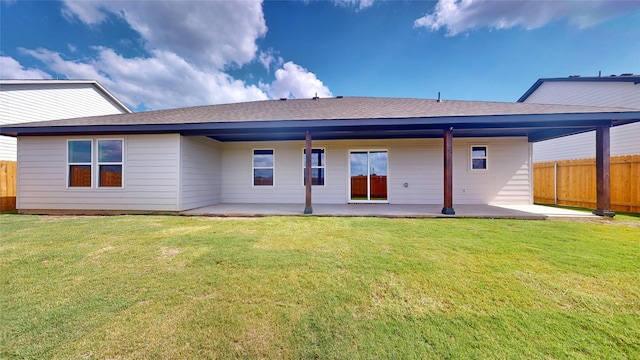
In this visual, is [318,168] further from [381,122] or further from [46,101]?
[46,101]

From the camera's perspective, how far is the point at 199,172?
7.79 meters

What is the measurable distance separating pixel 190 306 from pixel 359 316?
1.56 metres

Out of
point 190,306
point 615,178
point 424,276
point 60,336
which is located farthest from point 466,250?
point 615,178

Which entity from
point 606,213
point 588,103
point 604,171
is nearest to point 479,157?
point 604,171

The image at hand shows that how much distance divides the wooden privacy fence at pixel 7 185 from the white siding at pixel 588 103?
72.0ft

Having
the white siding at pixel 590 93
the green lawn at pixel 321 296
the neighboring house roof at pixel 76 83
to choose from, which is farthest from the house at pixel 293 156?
the neighboring house roof at pixel 76 83

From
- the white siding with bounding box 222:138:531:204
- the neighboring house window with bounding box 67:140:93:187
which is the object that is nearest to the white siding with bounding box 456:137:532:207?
the white siding with bounding box 222:138:531:204

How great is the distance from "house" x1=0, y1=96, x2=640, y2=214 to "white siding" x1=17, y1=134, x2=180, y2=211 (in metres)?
0.03

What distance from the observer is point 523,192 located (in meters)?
8.16

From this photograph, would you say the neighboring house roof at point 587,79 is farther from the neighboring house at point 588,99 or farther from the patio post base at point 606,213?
the patio post base at point 606,213

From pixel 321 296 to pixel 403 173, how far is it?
7095mm

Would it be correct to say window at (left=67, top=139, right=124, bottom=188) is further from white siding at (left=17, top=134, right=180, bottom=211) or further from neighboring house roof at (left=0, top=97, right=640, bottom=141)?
neighboring house roof at (left=0, top=97, right=640, bottom=141)

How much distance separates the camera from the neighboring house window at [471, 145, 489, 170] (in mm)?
8320

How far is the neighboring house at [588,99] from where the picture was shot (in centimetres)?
872
